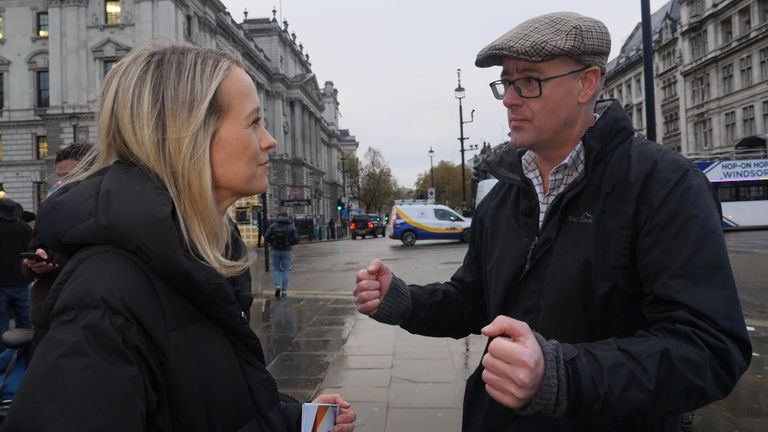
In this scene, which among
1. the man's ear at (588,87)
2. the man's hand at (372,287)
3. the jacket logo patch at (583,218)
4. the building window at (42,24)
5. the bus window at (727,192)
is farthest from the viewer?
the building window at (42,24)

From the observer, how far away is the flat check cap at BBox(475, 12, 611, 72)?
1.82 m

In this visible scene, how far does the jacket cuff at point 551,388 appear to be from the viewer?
124 centimetres

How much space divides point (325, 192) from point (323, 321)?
89.9m

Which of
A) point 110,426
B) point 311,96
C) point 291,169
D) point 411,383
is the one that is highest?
point 311,96

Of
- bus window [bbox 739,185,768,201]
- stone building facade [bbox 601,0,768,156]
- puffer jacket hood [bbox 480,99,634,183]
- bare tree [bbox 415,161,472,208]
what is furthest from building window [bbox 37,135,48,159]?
bare tree [bbox 415,161,472,208]

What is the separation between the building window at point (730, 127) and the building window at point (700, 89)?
147 inches

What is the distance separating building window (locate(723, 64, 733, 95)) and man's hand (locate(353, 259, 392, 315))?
51.2 meters

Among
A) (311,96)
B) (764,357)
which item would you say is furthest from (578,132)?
(311,96)

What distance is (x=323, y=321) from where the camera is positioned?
840 centimetres

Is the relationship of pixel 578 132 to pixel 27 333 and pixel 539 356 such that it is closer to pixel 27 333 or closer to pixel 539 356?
pixel 539 356

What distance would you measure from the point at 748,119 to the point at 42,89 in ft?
180

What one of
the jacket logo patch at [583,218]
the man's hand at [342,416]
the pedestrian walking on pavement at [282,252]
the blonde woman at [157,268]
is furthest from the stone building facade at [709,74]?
the blonde woman at [157,268]

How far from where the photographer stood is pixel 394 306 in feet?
6.98

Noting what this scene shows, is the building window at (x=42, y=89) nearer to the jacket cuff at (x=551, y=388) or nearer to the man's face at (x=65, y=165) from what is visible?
the man's face at (x=65, y=165)
